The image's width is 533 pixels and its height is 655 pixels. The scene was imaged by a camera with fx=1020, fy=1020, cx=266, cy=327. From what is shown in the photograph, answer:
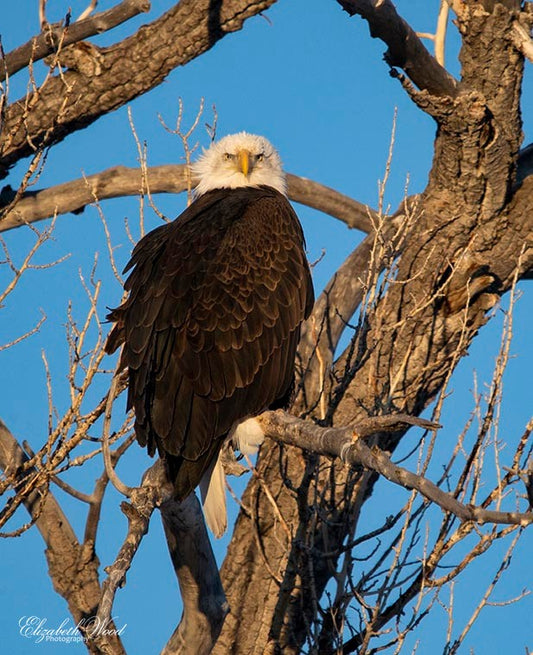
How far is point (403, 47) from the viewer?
19.5 feet

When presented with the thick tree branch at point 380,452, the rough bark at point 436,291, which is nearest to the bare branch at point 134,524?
the thick tree branch at point 380,452

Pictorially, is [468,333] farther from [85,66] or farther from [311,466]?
[85,66]

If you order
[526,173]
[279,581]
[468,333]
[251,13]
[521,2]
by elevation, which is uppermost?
[251,13]

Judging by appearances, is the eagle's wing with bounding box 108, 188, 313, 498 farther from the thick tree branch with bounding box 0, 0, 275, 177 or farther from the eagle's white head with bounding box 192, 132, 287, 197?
the thick tree branch with bounding box 0, 0, 275, 177

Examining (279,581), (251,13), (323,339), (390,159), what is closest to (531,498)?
(390,159)

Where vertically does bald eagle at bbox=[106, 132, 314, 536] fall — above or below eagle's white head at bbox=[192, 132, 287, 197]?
below

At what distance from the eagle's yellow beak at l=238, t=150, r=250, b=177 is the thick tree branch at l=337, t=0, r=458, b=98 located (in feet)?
3.32

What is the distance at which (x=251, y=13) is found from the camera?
24.1 ft

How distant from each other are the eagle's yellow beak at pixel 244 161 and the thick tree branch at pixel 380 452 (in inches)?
78.0

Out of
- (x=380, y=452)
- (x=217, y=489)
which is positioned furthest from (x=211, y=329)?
(x=380, y=452)

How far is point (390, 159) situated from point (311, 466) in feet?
5.78

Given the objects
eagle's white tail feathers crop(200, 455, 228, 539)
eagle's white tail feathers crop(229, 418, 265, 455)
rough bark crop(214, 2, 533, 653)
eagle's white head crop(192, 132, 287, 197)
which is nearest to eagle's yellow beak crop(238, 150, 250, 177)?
eagle's white head crop(192, 132, 287, 197)

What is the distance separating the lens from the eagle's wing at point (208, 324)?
4664 mm

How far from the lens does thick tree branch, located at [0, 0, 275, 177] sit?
23.9 feet
